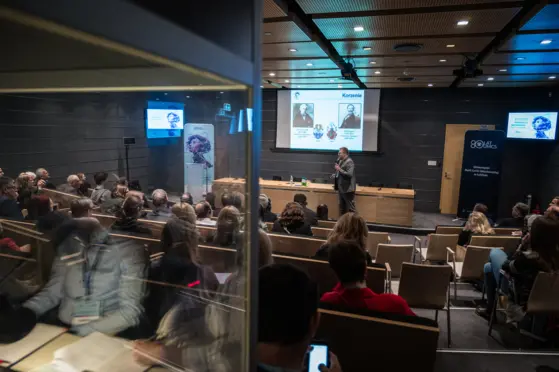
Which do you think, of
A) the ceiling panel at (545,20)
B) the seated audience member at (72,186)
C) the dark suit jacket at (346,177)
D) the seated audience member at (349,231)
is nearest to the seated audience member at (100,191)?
the seated audience member at (72,186)

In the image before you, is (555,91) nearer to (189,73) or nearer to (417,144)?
(417,144)

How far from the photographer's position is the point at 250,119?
100 centimetres

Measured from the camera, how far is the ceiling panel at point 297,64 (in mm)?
6126

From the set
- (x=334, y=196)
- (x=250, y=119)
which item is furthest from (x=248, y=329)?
(x=334, y=196)

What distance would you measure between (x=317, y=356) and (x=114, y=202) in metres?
3.07

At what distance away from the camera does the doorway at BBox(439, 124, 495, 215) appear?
379 inches

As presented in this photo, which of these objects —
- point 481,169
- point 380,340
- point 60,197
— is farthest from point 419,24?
point 481,169

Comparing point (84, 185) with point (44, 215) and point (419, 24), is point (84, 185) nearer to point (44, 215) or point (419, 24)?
point (44, 215)

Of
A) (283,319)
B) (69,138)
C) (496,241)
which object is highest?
(69,138)

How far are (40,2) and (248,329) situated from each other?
86 cm

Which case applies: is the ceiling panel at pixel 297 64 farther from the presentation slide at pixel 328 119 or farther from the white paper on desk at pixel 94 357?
the white paper on desk at pixel 94 357

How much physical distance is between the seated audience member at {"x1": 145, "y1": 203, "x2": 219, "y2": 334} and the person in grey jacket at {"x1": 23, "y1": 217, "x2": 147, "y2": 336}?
0.08m

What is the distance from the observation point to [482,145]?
28.3 ft

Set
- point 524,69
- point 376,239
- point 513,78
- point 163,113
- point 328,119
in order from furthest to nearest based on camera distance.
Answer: point 328,119 → point 513,78 → point 524,69 → point 376,239 → point 163,113
